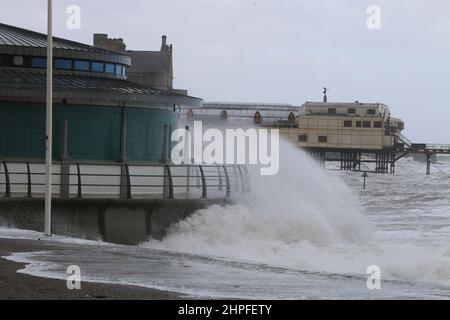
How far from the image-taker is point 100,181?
27188 mm

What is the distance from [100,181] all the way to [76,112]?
2.49m

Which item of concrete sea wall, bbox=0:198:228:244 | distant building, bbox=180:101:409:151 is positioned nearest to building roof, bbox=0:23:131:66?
concrete sea wall, bbox=0:198:228:244

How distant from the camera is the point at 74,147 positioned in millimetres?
28516

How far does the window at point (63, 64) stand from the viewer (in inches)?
1257

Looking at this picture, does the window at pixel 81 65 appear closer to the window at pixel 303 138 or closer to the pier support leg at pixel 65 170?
the pier support leg at pixel 65 170

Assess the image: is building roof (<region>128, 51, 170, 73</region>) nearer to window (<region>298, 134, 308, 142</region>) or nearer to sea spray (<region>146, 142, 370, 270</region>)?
window (<region>298, 134, 308, 142</region>)

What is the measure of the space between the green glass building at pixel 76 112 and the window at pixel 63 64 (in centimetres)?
3

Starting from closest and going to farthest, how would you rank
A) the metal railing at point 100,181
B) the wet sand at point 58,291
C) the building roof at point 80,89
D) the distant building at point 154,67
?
the wet sand at point 58,291, the metal railing at point 100,181, the building roof at point 80,89, the distant building at point 154,67

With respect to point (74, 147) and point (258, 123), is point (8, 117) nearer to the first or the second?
point (74, 147)

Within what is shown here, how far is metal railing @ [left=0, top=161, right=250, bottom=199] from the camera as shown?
1015 inches

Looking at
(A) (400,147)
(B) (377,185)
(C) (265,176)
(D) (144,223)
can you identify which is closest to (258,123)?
(A) (400,147)

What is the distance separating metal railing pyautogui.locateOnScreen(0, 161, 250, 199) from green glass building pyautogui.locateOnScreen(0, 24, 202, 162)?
2.71ft

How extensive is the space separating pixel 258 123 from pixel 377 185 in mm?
23881

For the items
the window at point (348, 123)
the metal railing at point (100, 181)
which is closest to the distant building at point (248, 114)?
the window at point (348, 123)
